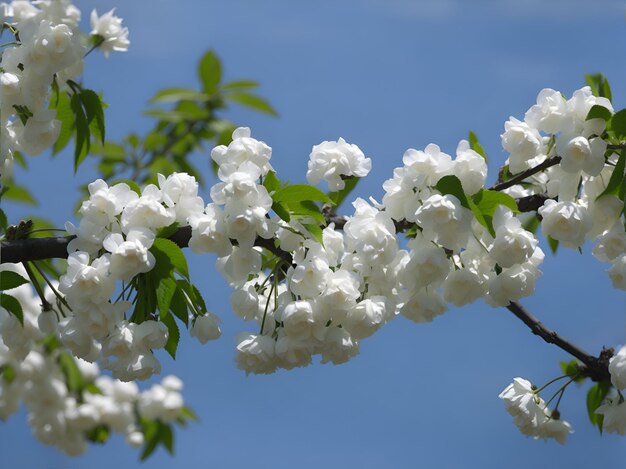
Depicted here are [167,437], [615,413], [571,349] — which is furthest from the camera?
[167,437]

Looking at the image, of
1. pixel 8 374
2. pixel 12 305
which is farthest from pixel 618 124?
pixel 8 374

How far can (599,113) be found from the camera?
77.0 inches

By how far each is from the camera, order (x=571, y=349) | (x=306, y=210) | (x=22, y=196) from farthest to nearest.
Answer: (x=22, y=196) → (x=571, y=349) → (x=306, y=210)

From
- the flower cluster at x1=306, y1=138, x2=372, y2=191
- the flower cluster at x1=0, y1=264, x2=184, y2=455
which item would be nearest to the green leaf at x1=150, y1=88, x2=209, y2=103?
the flower cluster at x1=0, y1=264, x2=184, y2=455

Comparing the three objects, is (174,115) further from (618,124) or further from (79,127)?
(618,124)

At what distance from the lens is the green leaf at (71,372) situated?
523 centimetres

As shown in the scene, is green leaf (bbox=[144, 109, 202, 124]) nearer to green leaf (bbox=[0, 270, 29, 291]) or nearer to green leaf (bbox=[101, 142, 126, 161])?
green leaf (bbox=[101, 142, 126, 161])

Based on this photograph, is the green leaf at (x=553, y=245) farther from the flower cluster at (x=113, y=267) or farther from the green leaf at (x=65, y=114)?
the green leaf at (x=65, y=114)

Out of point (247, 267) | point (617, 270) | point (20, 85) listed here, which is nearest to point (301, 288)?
point (247, 267)

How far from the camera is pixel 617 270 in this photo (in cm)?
210

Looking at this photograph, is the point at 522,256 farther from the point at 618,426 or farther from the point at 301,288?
the point at 618,426

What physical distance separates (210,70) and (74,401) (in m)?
2.56

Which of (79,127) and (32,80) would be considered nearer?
(32,80)

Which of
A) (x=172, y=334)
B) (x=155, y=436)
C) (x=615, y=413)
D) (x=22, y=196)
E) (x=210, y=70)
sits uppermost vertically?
(x=210, y=70)
